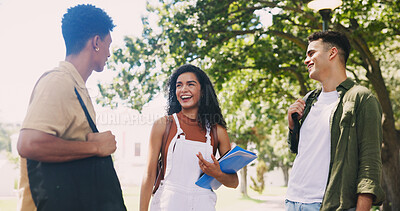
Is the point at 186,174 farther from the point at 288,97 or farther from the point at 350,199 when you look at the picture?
the point at 288,97

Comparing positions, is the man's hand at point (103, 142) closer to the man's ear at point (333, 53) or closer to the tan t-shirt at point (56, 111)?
the tan t-shirt at point (56, 111)

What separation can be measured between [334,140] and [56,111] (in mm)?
1995

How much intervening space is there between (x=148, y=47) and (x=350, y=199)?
7635mm

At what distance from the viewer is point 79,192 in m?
1.86

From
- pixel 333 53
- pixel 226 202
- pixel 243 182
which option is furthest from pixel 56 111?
pixel 243 182

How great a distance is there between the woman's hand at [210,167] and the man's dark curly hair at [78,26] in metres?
1.27

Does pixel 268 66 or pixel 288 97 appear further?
pixel 288 97

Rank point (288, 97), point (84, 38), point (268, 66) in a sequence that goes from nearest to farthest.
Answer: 1. point (84, 38)
2. point (268, 66)
3. point (288, 97)

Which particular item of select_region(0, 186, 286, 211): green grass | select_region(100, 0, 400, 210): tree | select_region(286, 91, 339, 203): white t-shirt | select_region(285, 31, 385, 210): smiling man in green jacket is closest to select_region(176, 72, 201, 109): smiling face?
select_region(285, 31, 385, 210): smiling man in green jacket

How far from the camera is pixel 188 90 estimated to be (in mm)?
3369

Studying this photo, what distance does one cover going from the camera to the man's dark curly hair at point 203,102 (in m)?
3.45

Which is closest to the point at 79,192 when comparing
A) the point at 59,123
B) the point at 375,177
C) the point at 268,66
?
the point at 59,123

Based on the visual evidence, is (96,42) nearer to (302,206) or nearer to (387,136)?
(302,206)

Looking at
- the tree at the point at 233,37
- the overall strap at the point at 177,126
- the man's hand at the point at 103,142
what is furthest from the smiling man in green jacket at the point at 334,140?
the tree at the point at 233,37
